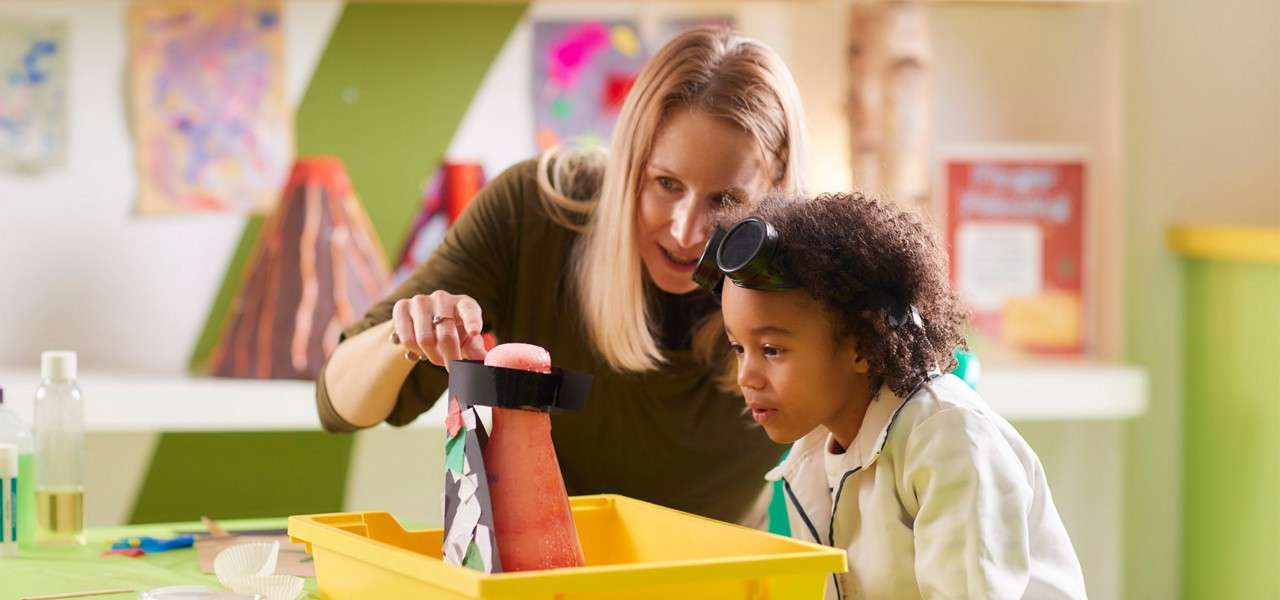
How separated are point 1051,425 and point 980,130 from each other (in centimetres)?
59

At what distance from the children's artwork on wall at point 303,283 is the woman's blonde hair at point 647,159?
1.00 metres

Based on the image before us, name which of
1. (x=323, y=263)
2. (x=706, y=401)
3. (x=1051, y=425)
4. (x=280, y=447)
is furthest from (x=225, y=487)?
(x=1051, y=425)

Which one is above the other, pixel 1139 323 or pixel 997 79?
pixel 997 79

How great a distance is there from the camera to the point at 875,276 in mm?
1153

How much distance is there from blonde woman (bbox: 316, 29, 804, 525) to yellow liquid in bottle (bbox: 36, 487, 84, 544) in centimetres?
27

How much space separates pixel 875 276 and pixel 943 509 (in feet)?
0.69

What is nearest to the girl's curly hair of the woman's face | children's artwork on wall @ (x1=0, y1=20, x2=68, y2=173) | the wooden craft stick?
the woman's face

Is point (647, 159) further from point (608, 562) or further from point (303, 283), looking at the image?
point (303, 283)

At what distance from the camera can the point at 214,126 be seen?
101 inches

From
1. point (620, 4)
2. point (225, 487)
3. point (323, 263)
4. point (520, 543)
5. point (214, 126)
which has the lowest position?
point (225, 487)

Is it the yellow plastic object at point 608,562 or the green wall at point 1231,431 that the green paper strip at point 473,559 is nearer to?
the yellow plastic object at point 608,562

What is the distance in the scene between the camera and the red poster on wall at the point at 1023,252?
274 cm

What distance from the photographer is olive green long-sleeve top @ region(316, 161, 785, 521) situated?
150cm

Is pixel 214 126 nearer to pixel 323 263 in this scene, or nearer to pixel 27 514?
pixel 323 263
